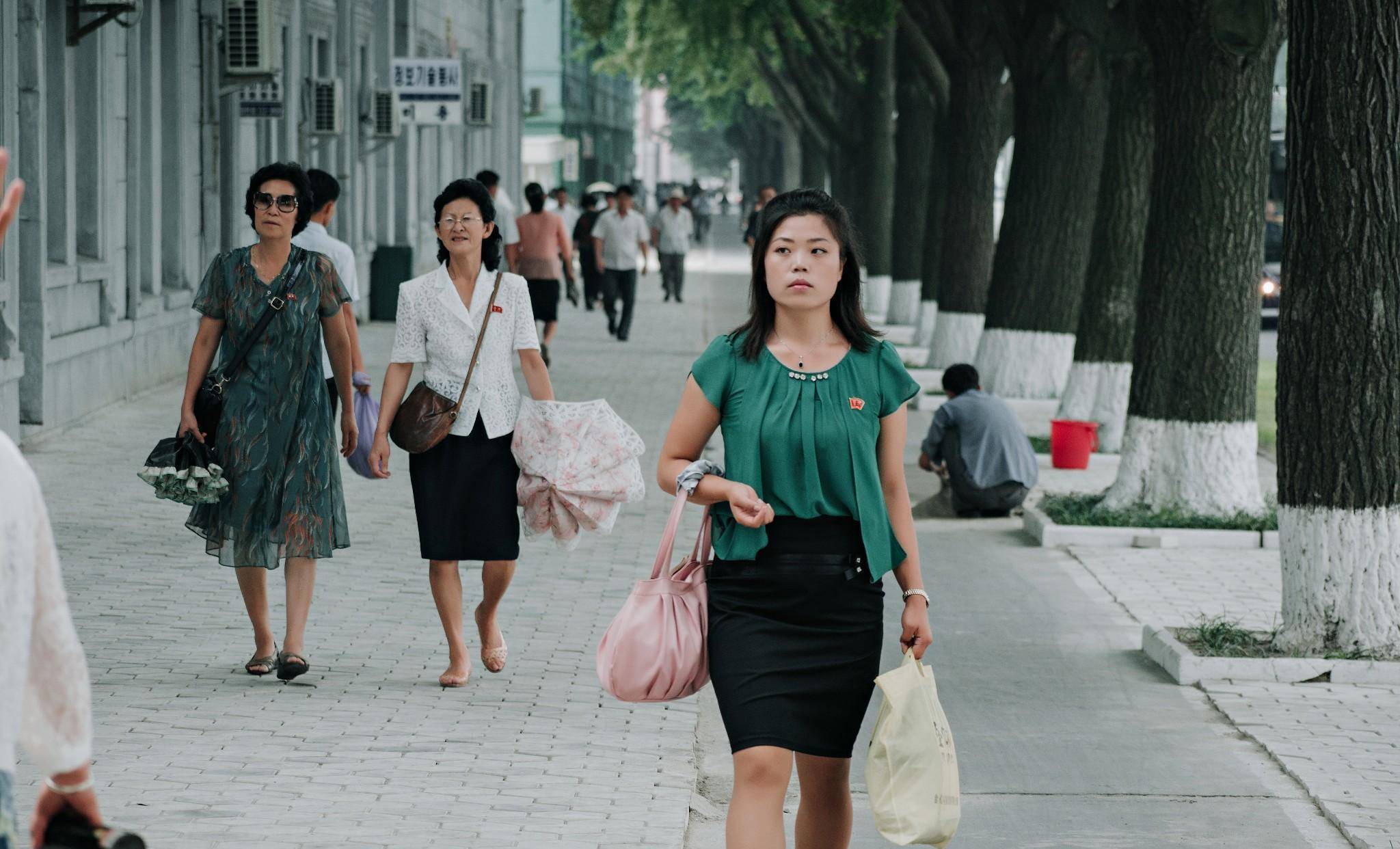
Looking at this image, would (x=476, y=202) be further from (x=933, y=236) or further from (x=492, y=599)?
(x=933, y=236)

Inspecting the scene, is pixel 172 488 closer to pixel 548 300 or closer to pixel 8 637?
pixel 8 637

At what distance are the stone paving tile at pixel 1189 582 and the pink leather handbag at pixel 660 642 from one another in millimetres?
4739

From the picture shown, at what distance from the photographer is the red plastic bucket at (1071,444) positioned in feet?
45.1

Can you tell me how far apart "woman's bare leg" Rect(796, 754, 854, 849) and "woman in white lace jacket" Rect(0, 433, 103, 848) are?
1.92 m

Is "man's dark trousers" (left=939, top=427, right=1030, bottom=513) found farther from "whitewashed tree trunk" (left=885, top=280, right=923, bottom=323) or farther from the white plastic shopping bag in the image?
"whitewashed tree trunk" (left=885, top=280, right=923, bottom=323)

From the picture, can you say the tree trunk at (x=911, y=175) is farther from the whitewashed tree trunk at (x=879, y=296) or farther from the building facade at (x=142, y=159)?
the building facade at (x=142, y=159)

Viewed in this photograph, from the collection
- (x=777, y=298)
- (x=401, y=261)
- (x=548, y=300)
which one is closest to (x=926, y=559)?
(x=777, y=298)

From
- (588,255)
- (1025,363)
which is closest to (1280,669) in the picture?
(1025,363)

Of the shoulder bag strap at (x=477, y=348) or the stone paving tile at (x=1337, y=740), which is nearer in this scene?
the stone paving tile at (x=1337, y=740)

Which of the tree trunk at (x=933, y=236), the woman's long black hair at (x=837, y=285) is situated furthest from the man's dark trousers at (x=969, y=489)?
the tree trunk at (x=933, y=236)

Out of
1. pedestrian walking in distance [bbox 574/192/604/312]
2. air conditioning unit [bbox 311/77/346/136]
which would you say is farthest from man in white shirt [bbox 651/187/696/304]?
air conditioning unit [bbox 311/77/346/136]

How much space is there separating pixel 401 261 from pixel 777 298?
72.5 ft

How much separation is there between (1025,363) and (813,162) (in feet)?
91.9

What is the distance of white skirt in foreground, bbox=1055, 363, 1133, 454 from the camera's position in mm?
14438
